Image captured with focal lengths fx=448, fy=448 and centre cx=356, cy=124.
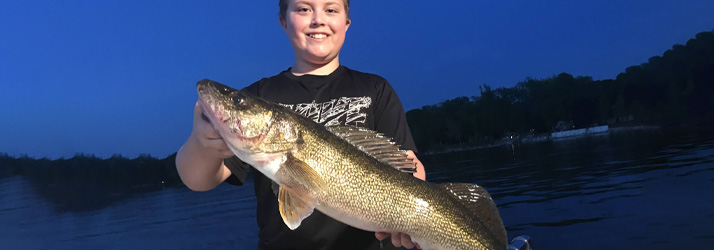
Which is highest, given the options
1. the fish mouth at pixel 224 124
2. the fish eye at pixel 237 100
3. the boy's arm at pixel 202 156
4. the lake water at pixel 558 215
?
the fish eye at pixel 237 100

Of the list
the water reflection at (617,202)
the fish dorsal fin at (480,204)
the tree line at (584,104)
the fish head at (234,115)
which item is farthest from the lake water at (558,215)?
the tree line at (584,104)

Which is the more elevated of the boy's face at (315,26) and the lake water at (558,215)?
the boy's face at (315,26)

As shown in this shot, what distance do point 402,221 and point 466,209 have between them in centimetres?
52

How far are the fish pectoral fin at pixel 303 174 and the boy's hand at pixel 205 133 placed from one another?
0.42m

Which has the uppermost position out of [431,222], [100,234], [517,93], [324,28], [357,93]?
[517,93]

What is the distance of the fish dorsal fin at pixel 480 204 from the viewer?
3080 millimetres

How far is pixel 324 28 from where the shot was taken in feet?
11.5

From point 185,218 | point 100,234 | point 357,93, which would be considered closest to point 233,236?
point 185,218

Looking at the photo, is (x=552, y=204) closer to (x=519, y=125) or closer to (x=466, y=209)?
(x=466, y=209)

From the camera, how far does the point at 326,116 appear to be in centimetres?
361

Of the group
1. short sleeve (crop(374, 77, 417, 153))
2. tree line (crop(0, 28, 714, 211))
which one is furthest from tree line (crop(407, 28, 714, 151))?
short sleeve (crop(374, 77, 417, 153))

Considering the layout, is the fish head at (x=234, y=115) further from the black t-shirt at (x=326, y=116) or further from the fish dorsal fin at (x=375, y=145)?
the black t-shirt at (x=326, y=116)

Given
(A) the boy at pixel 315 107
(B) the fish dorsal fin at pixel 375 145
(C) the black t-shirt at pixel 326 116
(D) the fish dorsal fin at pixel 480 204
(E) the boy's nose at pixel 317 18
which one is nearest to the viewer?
(B) the fish dorsal fin at pixel 375 145

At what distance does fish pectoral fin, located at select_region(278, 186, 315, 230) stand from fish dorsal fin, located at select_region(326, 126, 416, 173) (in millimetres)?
477
